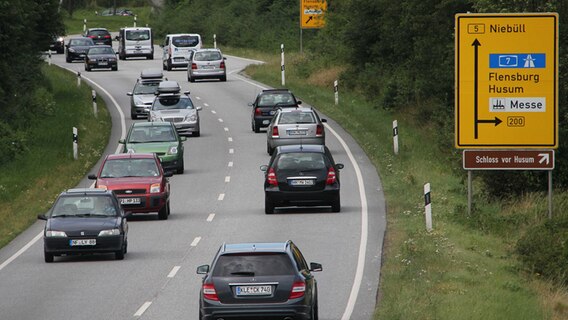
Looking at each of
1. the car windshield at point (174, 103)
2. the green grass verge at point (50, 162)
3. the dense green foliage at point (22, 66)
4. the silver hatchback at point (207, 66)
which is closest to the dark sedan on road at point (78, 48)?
the silver hatchback at point (207, 66)

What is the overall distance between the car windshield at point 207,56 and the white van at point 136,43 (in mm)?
16753

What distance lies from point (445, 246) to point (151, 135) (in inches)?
688

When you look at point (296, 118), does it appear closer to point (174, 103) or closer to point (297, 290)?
point (174, 103)

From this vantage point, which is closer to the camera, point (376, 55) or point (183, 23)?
point (376, 55)

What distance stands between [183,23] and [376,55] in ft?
177

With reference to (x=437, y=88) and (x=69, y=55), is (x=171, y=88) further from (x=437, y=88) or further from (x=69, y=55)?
(x=69, y=55)

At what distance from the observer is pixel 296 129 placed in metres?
44.7

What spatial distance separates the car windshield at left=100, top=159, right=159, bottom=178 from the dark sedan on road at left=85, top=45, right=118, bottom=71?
4895 cm

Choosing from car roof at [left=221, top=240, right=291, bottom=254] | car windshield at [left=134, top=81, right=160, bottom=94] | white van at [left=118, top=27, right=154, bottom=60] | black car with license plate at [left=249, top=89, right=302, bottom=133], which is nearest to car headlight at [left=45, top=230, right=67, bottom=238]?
car roof at [left=221, top=240, right=291, bottom=254]

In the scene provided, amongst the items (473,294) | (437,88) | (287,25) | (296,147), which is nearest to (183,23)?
(287,25)

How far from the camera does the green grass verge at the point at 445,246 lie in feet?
67.7

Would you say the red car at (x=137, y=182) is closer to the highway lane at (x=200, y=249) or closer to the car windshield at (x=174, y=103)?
the highway lane at (x=200, y=249)

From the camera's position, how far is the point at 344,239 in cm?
2884

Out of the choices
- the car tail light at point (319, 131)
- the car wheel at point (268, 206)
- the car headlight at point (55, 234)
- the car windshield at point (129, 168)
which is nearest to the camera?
the car headlight at point (55, 234)
